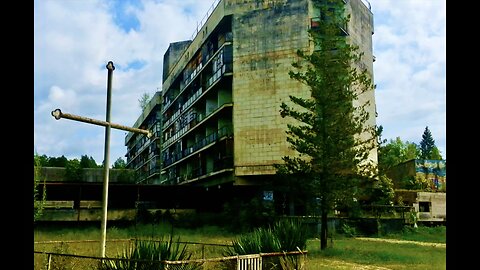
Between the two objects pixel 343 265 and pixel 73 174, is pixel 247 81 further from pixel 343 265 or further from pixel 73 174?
pixel 73 174

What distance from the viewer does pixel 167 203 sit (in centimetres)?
4834

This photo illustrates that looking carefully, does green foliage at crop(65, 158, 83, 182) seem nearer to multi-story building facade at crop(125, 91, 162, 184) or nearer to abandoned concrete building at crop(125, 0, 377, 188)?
multi-story building facade at crop(125, 91, 162, 184)

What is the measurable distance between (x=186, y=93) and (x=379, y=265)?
1648 inches

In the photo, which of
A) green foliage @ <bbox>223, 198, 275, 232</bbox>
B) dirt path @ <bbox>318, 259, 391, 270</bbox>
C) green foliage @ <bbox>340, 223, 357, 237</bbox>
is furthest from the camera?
green foliage @ <bbox>223, 198, 275, 232</bbox>

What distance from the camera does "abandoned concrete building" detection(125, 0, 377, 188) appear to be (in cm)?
3966

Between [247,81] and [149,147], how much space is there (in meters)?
44.2

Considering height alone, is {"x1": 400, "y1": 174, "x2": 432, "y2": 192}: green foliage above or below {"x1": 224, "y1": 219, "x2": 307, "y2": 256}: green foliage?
above

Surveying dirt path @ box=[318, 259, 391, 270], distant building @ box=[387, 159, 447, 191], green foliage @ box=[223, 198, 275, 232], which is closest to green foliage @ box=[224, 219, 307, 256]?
dirt path @ box=[318, 259, 391, 270]

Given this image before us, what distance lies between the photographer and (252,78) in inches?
1613

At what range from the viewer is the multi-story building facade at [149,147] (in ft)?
243

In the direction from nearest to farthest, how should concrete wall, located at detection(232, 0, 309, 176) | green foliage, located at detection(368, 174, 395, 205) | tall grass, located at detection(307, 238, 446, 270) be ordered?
tall grass, located at detection(307, 238, 446, 270) < concrete wall, located at detection(232, 0, 309, 176) < green foliage, located at detection(368, 174, 395, 205)

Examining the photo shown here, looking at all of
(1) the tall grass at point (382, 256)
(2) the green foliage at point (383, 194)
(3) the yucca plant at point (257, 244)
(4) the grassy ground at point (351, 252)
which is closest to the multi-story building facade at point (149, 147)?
(2) the green foliage at point (383, 194)

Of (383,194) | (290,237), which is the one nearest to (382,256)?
(290,237)
